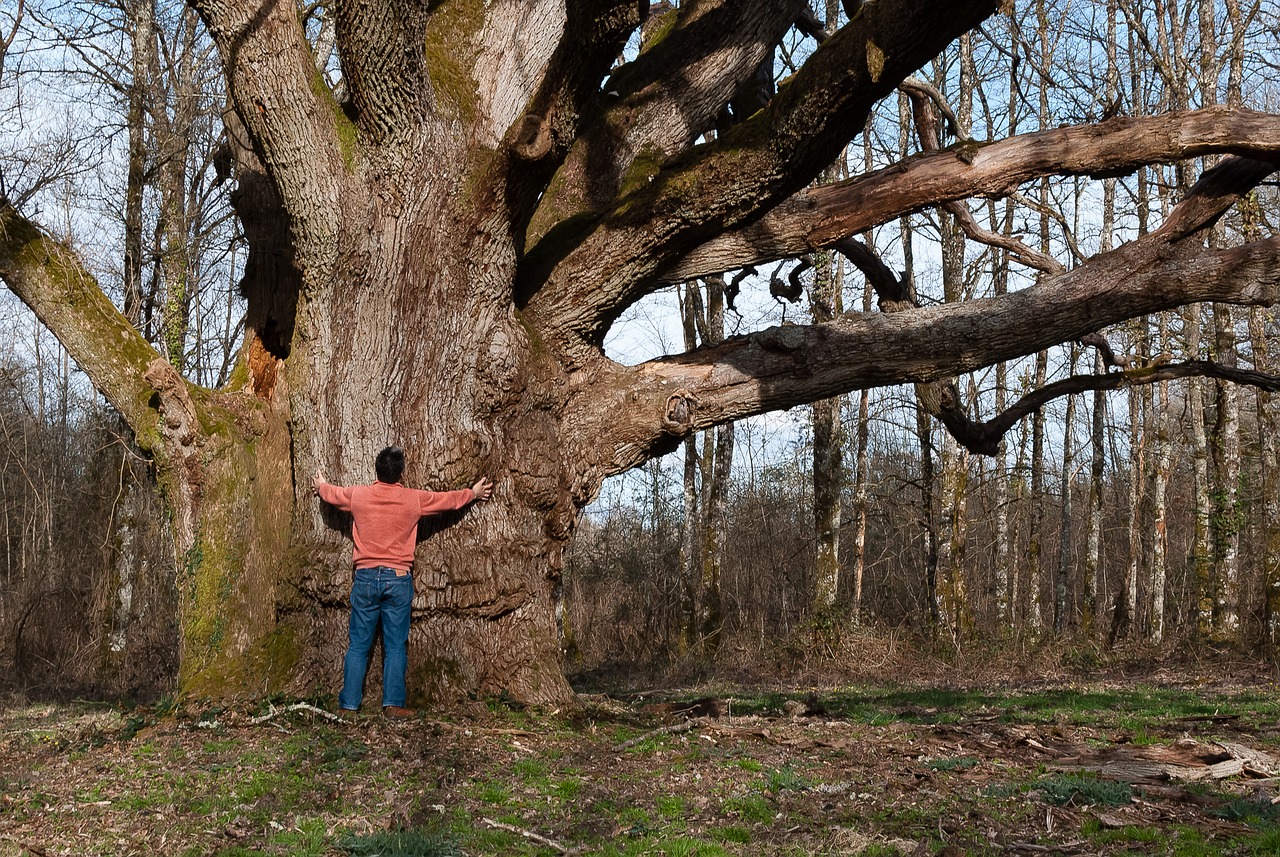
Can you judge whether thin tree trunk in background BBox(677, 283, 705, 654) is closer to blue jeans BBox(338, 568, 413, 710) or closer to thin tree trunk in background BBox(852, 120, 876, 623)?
thin tree trunk in background BBox(852, 120, 876, 623)

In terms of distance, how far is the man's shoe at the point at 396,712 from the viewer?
265 inches

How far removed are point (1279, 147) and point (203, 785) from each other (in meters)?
7.79

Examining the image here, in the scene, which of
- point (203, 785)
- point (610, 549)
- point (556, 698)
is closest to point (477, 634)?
Result: point (556, 698)

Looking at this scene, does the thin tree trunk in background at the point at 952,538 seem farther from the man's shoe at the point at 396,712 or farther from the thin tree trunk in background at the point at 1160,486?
the man's shoe at the point at 396,712

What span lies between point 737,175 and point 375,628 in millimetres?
4078

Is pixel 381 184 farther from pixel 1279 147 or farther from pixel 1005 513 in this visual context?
pixel 1005 513

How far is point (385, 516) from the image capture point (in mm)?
7043

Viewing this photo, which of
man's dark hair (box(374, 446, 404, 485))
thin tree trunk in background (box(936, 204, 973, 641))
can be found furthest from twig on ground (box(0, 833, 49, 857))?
thin tree trunk in background (box(936, 204, 973, 641))

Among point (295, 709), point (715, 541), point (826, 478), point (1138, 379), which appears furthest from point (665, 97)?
point (715, 541)

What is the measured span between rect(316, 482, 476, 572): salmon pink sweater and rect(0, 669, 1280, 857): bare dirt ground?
3.53 ft

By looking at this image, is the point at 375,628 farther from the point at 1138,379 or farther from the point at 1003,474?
the point at 1003,474

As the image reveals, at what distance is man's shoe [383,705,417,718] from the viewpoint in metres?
6.73

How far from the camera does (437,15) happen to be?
8.55 metres

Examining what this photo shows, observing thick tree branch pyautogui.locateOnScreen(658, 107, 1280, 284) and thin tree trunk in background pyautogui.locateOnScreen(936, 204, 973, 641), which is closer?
thick tree branch pyautogui.locateOnScreen(658, 107, 1280, 284)
